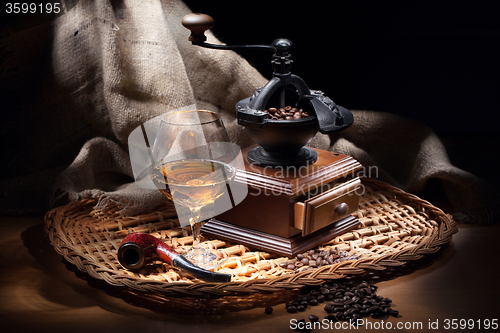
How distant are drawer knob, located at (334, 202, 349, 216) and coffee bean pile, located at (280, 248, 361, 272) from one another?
14 centimetres

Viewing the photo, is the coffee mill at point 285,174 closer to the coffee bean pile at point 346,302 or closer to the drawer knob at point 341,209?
the drawer knob at point 341,209

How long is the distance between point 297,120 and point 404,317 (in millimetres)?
638

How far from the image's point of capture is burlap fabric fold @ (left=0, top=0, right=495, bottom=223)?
7.03 feet

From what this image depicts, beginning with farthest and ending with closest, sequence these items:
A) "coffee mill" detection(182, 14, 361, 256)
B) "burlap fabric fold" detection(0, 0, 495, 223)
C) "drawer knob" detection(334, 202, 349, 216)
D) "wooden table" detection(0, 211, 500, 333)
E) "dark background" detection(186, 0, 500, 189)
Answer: "dark background" detection(186, 0, 500, 189) < "burlap fabric fold" detection(0, 0, 495, 223) < "drawer knob" detection(334, 202, 349, 216) < "coffee mill" detection(182, 14, 361, 256) < "wooden table" detection(0, 211, 500, 333)

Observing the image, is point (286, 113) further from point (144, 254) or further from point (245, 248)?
point (144, 254)

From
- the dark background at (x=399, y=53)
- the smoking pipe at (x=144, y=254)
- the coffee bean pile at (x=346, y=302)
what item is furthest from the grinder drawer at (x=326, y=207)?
the dark background at (x=399, y=53)

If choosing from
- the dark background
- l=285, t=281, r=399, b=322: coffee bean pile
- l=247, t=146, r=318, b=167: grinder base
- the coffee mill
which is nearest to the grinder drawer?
the coffee mill

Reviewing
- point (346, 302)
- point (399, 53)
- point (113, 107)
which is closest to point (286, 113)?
point (346, 302)

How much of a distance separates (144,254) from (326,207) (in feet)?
1.94

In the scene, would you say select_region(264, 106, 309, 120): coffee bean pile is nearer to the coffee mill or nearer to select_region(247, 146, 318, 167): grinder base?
the coffee mill

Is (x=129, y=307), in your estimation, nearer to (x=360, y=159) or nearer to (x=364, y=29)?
(x=360, y=159)

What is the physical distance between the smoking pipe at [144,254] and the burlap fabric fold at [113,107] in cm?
42

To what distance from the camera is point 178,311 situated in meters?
1.47

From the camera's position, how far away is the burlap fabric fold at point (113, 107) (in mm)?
2143
